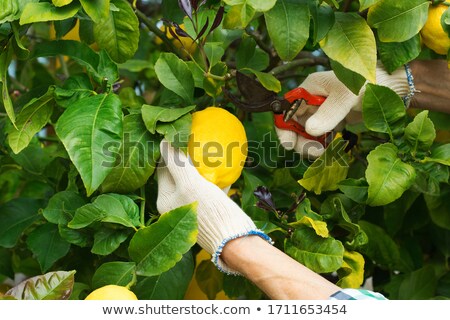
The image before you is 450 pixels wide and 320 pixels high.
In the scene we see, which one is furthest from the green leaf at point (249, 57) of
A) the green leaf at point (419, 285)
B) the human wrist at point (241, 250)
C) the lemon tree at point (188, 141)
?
the green leaf at point (419, 285)

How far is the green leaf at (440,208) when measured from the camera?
124 centimetres

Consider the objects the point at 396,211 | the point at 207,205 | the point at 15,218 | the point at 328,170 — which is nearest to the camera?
the point at 207,205

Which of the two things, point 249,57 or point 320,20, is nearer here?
point 320,20

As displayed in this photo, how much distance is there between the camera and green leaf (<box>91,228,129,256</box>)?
0.95 meters

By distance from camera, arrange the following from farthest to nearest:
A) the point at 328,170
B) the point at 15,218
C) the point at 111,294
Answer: the point at 15,218, the point at 328,170, the point at 111,294

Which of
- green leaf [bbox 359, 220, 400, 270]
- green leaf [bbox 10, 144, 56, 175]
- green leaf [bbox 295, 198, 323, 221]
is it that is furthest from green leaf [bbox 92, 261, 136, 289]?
green leaf [bbox 359, 220, 400, 270]

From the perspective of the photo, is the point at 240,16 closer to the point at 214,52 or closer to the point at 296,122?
the point at 214,52

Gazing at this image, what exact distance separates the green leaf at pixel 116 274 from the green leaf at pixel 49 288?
69mm

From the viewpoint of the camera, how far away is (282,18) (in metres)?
0.91

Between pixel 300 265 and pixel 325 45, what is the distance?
0.27 meters

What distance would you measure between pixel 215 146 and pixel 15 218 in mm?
366

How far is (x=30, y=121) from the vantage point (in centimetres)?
97

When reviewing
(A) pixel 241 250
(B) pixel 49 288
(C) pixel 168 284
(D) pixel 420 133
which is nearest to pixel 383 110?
(D) pixel 420 133

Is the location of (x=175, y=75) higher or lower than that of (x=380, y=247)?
higher
